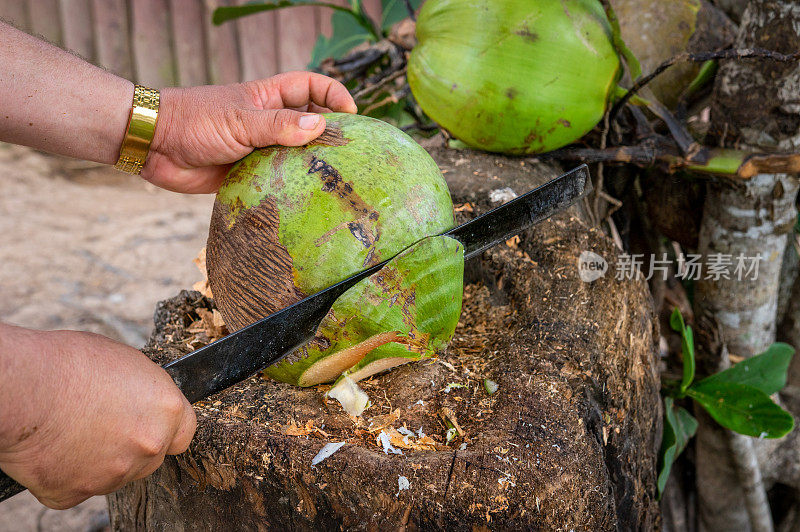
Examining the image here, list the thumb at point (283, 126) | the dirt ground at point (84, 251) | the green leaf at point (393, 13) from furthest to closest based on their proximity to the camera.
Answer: the dirt ground at point (84, 251) → the green leaf at point (393, 13) → the thumb at point (283, 126)

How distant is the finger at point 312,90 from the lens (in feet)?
4.34

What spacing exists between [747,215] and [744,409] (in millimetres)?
500

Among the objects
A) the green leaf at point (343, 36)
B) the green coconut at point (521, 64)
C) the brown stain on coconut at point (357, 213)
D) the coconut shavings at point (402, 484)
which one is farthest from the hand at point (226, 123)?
the green leaf at point (343, 36)

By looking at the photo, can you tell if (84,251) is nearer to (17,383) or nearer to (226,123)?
(226,123)

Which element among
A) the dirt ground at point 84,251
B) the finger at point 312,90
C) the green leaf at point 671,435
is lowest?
the dirt ground at point 84,251

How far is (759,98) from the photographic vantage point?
1.50 m

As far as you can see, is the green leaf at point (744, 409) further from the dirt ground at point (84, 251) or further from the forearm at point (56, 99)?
the dirt ground at point (84, 251)

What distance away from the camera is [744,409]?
4.98 feet

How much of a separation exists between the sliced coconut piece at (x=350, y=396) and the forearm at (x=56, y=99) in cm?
66

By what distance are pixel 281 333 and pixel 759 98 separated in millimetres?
1276

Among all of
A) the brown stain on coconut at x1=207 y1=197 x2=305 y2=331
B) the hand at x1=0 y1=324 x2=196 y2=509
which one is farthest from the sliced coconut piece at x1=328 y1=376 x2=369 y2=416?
the hand at x1=0 y1=324 x2=196 y2=509

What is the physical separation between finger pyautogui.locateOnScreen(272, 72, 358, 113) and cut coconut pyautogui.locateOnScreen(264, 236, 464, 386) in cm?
46

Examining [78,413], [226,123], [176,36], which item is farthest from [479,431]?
[176,36]

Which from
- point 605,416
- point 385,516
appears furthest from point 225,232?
point 605,416
